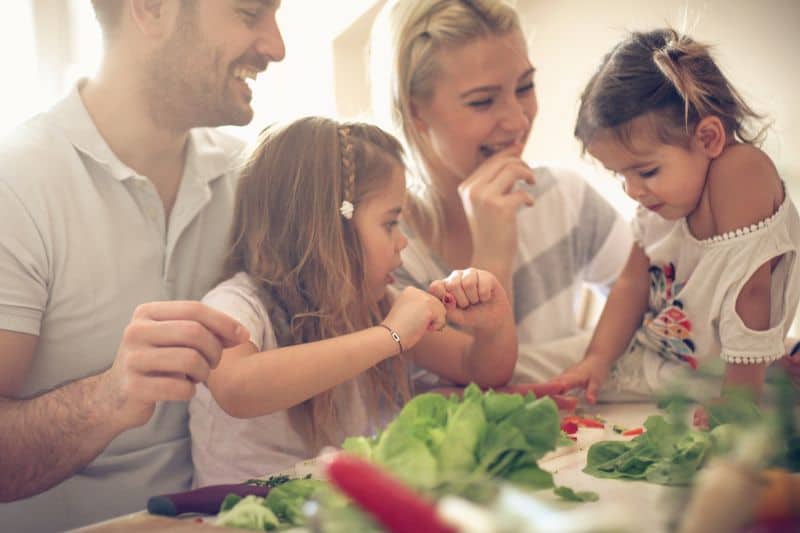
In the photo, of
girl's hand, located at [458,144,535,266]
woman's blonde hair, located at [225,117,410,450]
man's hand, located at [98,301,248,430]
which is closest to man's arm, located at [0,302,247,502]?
man's hand, located at [98,301,248,430]

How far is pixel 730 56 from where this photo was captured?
5.38 feet

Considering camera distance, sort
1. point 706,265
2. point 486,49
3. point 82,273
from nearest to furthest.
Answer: point 82,273
point 706,265
point 486,49

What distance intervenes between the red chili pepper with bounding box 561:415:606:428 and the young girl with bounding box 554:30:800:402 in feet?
0.49

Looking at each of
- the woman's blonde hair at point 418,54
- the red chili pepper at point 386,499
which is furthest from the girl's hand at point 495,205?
the red chili pepper at point 386,499

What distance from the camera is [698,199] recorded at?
55.9 inches

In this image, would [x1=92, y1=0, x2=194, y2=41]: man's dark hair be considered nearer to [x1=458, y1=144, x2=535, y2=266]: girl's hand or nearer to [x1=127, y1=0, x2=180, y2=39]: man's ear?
[x1=127, y1=0, x2=180, y2=39]: man's ear

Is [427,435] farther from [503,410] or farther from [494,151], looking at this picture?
[494,151]

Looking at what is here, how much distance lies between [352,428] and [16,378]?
20.0 inches

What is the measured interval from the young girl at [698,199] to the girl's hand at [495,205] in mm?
163

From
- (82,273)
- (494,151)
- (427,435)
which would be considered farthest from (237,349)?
(494,151)

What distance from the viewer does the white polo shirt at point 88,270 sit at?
1239 millimetres

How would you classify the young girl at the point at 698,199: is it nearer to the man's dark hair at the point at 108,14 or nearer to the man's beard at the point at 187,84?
the man's beard at the point at 187,84

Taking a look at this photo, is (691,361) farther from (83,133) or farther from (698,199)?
(83,133)

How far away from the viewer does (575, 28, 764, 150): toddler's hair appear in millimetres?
1376
